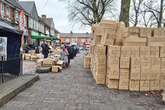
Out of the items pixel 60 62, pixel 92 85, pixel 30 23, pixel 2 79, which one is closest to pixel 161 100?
pixel 92 85

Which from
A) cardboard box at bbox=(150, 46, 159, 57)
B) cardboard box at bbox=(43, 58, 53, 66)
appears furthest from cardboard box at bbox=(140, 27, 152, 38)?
cardboard box at bbox=(43, 58, 53, 66)

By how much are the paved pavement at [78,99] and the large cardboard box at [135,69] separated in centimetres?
70

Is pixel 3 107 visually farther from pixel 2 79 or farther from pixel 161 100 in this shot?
pixel 161 100

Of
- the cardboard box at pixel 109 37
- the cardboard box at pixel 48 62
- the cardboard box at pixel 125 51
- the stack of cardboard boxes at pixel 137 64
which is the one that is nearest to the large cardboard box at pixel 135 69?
the stack of cardboard boxes at pixel 137 64

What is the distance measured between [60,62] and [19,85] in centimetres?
900

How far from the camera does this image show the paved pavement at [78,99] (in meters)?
8.82

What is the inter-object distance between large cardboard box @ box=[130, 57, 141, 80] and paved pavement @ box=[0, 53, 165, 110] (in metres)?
0.70

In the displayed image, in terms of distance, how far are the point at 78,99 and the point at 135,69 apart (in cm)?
290

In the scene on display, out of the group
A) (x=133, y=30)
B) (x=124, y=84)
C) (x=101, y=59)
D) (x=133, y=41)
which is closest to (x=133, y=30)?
(x=133, y=30)

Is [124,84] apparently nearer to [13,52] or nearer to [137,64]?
[137,64]

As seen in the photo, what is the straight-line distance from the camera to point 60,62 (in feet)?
65.2

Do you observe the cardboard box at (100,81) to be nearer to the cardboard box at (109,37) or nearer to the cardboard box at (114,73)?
the cardboard box at (114,73)

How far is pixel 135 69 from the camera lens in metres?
11.8

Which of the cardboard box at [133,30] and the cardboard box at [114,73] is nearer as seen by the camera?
the cardboard box at [114,73]
